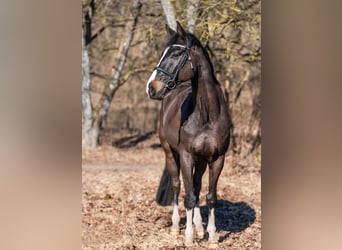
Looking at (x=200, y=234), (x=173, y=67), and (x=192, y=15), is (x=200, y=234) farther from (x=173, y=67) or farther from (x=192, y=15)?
(x=192, y=15)

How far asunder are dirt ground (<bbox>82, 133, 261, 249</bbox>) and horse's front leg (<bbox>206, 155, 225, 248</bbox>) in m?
0.07

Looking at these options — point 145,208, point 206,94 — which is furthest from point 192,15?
point 145,208

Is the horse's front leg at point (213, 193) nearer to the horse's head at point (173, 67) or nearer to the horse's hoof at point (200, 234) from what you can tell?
the horse's hoof at point (200, 234)

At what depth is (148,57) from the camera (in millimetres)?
8055


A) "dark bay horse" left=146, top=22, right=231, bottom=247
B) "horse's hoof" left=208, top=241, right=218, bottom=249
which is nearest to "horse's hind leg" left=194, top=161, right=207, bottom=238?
"dark bay horse" left=146, top=22, right=231, bottom=247

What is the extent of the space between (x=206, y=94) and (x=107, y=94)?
5028 millimetres

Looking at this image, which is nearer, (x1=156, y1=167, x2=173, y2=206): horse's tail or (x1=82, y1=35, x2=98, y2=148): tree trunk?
(x1=156, y1=167, x2=173, y2=206): horse's tail

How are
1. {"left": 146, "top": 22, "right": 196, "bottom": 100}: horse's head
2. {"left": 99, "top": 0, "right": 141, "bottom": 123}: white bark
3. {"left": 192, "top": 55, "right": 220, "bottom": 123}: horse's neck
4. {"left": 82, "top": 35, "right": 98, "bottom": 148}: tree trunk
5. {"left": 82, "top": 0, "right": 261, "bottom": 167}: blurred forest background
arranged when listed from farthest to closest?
1. {"left": 82, "top": 35, "right": 98, "bottom": 148}: tree trunk
2. {"left": 99, "top": 0, "right": 141, "bottom": 123}: white bark
3. {"left": 82, "top": 0, "right": 261, "bottom": 167}: blurred forest background
4. {"left": 192, "top": 55, "right": 220, "bottom": 123}: horse's neck
5. {"left": 146, "top": 22, "right": 196, "bottom": 100}: horse's head

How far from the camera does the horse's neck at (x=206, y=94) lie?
3.21 metres

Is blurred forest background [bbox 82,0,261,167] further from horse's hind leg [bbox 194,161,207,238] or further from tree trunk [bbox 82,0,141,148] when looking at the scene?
horse's hind leg [bbox 194,161,207,238]

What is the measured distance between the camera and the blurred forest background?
16.2ft
